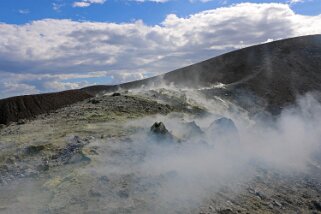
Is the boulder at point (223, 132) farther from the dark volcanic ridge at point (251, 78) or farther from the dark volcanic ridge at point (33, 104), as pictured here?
the dark volcanic ridge at point (33, 104)

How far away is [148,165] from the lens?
12.7m

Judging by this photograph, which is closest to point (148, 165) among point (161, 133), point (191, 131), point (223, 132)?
point (161, 133)

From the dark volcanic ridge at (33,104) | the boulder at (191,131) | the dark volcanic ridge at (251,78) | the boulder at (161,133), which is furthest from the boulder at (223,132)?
the dark volcanic ridge at (33,104)

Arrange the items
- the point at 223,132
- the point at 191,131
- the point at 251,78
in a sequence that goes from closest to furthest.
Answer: the point at 191,131, the point at 223,132, the point at 251,78

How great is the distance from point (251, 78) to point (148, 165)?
25.4 metres

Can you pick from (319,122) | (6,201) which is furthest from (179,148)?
(319,122)

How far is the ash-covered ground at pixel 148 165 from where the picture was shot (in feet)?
35.3

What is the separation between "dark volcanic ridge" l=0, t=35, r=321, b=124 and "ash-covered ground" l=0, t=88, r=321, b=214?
9673mm

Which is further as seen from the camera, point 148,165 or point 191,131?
point 191,131

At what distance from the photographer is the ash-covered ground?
1075 centimetres

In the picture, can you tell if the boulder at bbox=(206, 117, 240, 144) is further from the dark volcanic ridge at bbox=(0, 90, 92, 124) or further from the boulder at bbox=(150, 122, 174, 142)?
the dark volcanic ridge at bbox=(0, 90, 92, 124)

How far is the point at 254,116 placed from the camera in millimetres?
23828

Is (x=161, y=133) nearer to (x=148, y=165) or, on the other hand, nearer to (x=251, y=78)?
(x=148, y=165)

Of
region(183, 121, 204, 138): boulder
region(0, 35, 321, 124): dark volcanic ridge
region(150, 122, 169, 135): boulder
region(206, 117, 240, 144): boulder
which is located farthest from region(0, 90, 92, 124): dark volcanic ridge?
region(150, 122, 169, 135): boulder
